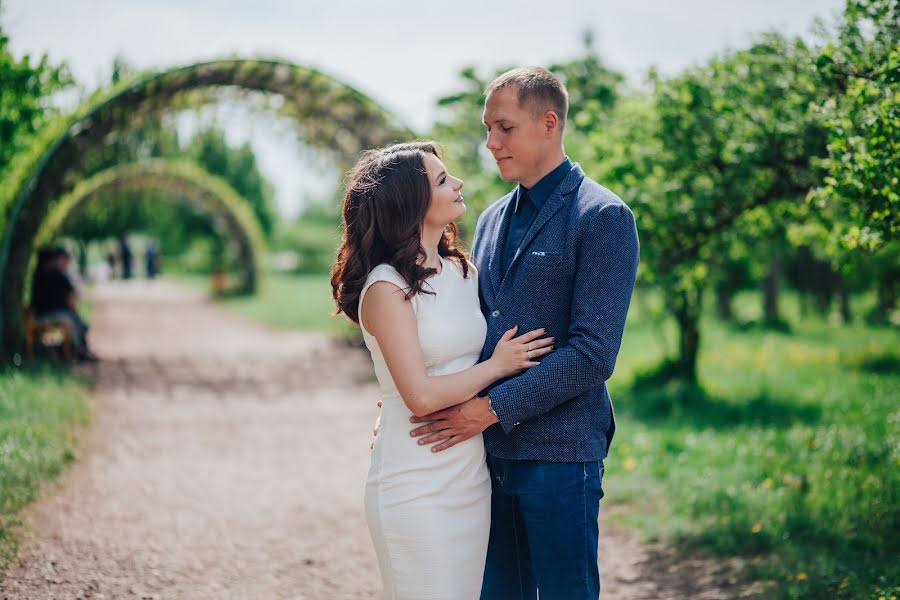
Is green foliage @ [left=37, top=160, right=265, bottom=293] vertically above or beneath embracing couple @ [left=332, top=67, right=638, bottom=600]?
above

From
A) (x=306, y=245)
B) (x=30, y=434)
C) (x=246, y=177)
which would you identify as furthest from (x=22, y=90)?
(x=306, y=245)

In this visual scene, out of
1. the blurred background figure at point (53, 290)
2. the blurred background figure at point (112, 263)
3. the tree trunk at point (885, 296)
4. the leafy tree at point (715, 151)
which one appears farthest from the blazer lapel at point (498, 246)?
the blurred background figure at point (112, 263)

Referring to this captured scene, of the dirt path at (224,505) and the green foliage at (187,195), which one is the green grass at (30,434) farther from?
the green foliage at (187,195)

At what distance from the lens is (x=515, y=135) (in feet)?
8.96

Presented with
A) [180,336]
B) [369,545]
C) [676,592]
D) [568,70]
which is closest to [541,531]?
[676,592]

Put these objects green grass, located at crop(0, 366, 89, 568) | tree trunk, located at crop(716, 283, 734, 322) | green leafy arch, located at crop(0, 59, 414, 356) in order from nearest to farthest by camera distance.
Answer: green grass, located at crop(0, 366, 89, 568) < green leafy arch, located at crop(0, 59, 414, 356) < tree trunk, located at crop(716, 283, 734, 322)

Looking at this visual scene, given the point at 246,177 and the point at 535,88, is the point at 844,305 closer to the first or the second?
the point at 535,88

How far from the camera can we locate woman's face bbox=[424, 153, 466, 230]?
264 centimetres

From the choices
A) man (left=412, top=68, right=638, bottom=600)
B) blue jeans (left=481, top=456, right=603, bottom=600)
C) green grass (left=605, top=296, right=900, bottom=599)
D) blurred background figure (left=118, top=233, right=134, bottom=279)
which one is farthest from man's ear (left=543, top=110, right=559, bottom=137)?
blurred background figure (left=118, top=233, right=134, bottom=279)

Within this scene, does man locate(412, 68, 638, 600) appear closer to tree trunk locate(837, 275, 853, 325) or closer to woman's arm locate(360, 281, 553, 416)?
woman's arm locate(360, 281, 553, 416)

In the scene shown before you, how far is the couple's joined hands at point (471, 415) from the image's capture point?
253cm

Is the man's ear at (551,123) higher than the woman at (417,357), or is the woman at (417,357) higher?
the man's ear at (551,123)

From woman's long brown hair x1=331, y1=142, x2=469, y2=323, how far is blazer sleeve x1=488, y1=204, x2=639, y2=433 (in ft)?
1.52

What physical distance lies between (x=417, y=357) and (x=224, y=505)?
13.2 feet
